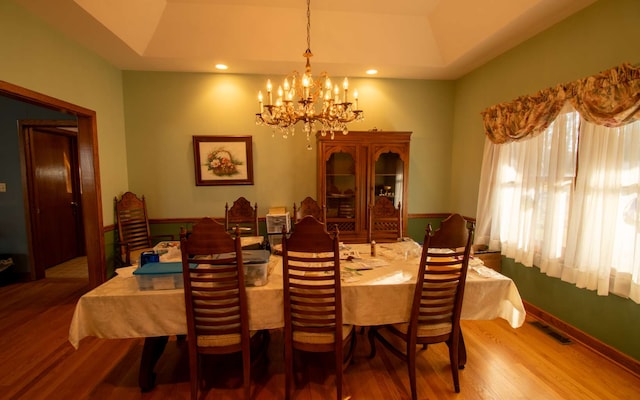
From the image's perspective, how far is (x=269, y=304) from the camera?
1674 millimetres

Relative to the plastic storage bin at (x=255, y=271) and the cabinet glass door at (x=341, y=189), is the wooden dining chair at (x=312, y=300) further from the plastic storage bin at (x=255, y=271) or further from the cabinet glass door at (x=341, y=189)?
the cabinet glass door at (x=341, y=189)

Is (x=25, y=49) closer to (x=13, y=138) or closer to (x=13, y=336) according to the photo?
(x=13, y=138)

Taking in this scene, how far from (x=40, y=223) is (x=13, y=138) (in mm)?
1125

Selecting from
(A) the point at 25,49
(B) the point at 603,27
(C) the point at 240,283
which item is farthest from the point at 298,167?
(B) the point at 603,27

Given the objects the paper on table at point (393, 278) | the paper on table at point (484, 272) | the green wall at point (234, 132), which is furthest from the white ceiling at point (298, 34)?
the paper on table at point (393, 278)

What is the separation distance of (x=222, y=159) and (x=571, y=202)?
11.9 ft

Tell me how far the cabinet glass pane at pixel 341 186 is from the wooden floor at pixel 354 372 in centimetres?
163

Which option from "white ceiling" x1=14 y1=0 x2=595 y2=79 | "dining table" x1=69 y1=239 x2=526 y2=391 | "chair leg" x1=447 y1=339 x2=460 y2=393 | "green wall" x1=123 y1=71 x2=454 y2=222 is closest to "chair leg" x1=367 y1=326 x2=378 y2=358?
"dining table" x1=69 y1=239 x2=526 y2=391

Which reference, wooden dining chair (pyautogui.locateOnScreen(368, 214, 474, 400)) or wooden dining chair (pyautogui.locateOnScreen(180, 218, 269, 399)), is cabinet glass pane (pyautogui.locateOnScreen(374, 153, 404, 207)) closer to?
wooden dining chair (pyautogui.locateOnScreen(368, 214, 474, 400))

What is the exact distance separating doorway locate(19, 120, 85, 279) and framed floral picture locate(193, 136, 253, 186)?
4.84 ft

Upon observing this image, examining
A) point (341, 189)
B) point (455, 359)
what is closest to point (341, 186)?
point (341, 189)

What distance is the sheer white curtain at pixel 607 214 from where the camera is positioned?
196 centimetres

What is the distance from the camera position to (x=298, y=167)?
3.81 m

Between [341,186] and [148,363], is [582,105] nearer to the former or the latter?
[341,186]
